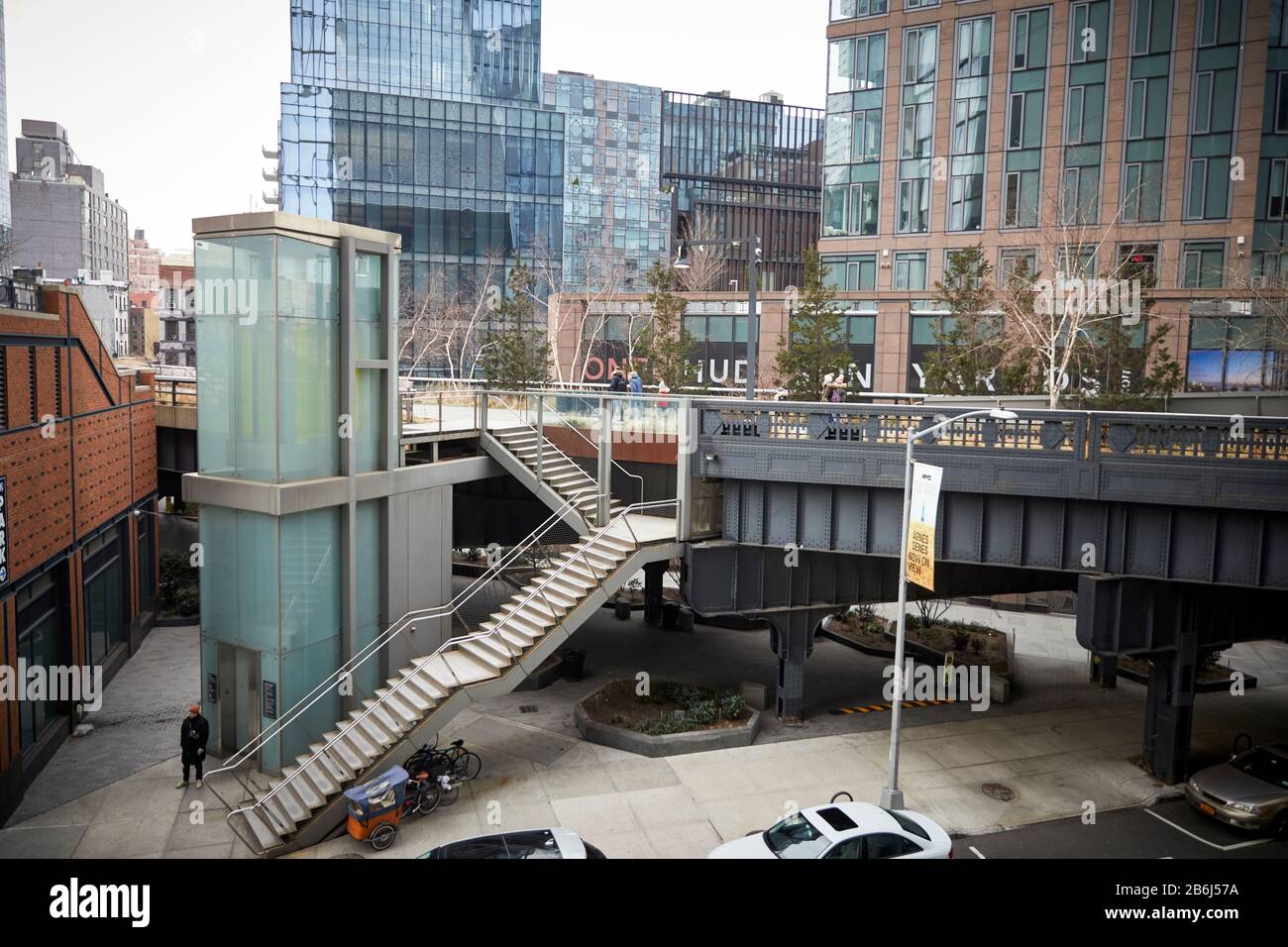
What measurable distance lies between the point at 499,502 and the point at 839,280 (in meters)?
33.4

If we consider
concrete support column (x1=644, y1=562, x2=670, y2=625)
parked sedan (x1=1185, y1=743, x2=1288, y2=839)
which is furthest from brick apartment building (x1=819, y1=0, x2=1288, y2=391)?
parked sedan (x1=1185, y1=743, x2=1288, y2=839)

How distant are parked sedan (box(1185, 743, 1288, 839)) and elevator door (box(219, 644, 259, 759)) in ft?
61.5

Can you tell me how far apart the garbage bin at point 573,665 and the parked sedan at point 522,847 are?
11379 millimetres

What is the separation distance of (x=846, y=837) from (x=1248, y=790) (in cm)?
943

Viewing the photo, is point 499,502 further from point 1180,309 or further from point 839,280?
point 1180,309

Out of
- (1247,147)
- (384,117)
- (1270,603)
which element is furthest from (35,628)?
(384,117)

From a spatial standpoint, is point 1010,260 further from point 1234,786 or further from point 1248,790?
point 1248,790

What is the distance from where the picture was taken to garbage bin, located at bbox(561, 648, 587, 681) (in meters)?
25.4

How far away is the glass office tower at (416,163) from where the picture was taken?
80188mm

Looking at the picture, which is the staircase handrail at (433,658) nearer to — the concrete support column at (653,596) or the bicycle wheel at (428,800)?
the bicycle wheel at (428,800)

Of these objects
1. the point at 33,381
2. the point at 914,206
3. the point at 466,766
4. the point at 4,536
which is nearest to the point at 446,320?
the point at 914,206

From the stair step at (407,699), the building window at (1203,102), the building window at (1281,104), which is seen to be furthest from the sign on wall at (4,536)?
the building window at (1281,104)
